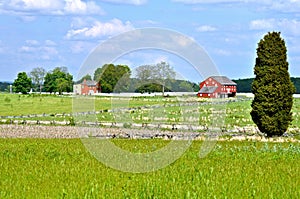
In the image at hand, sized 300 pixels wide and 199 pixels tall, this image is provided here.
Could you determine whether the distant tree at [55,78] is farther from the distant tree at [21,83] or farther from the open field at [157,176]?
the open field at [157,176]

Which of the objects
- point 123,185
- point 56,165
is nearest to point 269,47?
point 56,165

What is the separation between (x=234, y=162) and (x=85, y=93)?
2134cm

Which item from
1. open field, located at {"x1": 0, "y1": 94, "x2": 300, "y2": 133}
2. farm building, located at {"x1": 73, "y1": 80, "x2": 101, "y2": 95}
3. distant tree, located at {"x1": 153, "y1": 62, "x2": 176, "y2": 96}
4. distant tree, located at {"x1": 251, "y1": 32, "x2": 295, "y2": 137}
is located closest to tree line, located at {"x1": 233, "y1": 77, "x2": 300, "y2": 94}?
open field, located at {"x1": 0, "y1": 94, "x2": 300, "y2": 133}

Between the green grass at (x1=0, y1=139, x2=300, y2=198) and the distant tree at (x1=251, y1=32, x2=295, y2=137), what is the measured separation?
44.6ft

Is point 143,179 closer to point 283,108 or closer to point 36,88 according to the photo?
point 283,108

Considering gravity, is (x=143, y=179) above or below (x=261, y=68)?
below

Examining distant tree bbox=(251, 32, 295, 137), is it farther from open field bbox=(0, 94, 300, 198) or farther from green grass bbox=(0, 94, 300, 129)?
open field bbox=(0, 94, 300, 198)

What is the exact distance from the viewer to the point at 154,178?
13484 millimetres

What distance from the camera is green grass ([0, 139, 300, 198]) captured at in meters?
11.4

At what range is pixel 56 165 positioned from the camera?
16.0 metres

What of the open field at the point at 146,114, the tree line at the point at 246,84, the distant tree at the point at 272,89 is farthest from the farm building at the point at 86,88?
the tree line at the point at 246,84

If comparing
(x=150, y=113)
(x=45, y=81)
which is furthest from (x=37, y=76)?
(x=150, y=113)

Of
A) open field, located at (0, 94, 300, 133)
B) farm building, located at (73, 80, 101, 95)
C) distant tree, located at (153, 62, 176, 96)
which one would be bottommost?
open field, located at (0, 94, 300, 133)

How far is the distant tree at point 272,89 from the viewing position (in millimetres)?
32812
